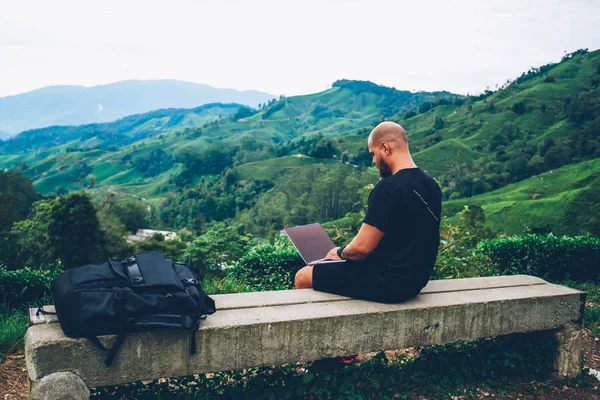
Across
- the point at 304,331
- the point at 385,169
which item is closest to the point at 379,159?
the point at 385,169

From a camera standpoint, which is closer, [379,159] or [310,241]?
[379,159]

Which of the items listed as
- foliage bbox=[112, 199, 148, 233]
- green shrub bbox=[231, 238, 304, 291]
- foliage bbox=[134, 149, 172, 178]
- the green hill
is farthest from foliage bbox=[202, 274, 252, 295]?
foliage bbox=[134, 149, 172, 178]

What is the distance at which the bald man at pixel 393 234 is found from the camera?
3.65 meters

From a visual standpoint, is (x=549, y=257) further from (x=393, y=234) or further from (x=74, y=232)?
(x=74, y=232)

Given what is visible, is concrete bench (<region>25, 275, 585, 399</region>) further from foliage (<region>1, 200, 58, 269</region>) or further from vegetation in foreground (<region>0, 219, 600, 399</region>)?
foliage (<region>1, 200, 58, 269</region>)

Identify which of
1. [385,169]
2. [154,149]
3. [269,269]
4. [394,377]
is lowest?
[394,377]

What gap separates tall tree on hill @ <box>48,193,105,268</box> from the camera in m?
30.9

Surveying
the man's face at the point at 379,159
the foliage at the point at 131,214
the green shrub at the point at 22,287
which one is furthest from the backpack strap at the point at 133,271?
the foliage at the point at 131,214

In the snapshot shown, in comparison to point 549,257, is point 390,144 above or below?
above

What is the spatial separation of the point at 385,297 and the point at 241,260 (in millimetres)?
3253

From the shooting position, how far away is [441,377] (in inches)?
167

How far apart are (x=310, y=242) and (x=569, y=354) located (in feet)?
8.68

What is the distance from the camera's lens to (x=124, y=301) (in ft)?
9.78

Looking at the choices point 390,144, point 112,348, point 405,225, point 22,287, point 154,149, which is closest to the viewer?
point 112,348
